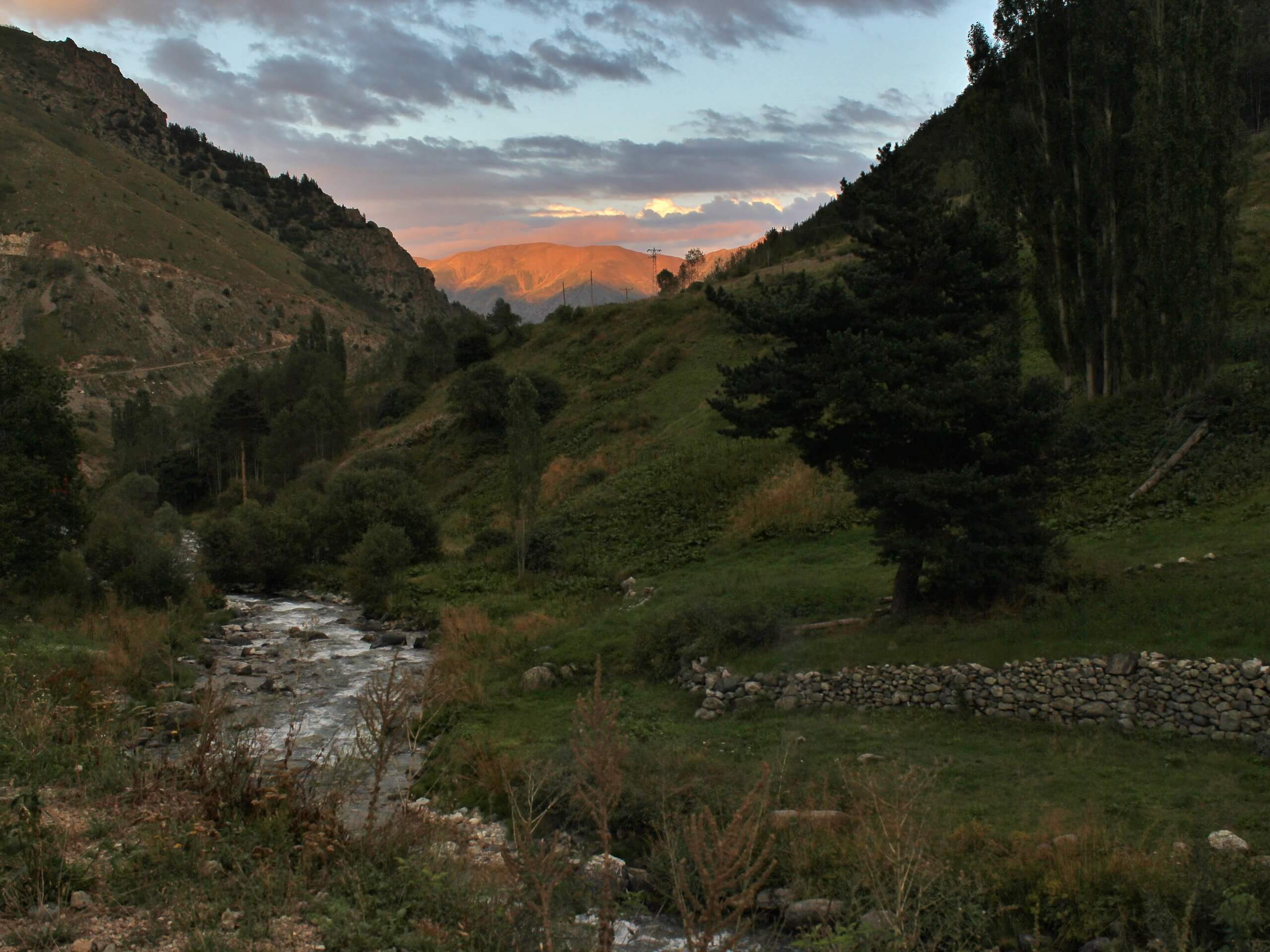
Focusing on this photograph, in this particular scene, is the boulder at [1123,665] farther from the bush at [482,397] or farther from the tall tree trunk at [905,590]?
the bush at [482,397]

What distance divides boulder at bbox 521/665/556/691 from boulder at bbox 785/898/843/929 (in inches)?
439

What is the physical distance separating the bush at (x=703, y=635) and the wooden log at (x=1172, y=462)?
33.7ft

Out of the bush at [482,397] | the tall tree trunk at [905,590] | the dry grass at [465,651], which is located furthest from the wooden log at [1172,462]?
the bush at [482,397]

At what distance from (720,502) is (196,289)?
115953mm

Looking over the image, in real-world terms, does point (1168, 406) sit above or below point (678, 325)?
below

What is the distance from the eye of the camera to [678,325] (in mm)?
63438

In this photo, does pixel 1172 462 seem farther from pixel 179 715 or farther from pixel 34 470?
pixel 34 470

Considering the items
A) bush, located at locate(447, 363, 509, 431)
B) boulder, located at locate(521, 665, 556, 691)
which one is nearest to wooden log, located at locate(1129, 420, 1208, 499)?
boulder, located at locate(521, 665, 556, 691)

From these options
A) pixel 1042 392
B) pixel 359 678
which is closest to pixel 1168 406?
pixel 1042 392

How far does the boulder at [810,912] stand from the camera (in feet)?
30.7

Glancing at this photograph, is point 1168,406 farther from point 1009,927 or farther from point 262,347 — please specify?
point 262,347

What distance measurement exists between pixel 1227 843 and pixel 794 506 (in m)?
20.5

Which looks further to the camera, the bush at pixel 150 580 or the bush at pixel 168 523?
the bush at pixel 168 523

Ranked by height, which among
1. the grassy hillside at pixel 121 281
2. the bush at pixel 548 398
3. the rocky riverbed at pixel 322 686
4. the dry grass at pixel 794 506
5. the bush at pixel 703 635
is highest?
the grassy hillside at pixel 121 281
